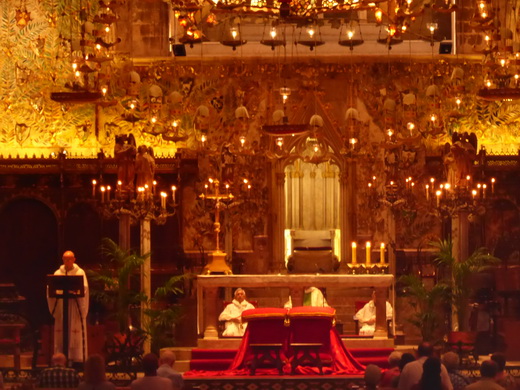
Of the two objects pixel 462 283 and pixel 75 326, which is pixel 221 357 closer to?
pixel 75 326

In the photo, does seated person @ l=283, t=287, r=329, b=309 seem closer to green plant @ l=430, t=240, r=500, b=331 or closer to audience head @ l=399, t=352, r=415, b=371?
green plant @ l=430, t=240, r=500, b=331

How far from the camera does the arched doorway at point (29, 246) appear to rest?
92.4 ft

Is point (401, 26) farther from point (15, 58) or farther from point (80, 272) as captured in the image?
point (15, 58)

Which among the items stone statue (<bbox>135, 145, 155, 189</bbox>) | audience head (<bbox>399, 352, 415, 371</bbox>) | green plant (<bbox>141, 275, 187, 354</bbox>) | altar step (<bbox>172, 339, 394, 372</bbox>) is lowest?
altar step (<bbox>172, 339, 394, 372</bbox>)

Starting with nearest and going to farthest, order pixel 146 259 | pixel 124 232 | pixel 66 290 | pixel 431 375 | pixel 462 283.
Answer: pixel 431 375, pixel 66 290, pixel 462 283, pixel 146 259, pixel 124 232

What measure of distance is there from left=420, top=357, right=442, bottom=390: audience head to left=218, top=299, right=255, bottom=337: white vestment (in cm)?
950

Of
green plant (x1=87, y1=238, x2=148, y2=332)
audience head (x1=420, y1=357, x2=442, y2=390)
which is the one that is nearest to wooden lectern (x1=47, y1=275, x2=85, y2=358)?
green plant (x1=87, y1=238, x2=148, y2=332)

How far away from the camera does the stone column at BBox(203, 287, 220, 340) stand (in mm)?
22438

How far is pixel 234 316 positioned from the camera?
2270 centimetres

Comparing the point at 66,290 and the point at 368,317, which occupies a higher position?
the point at 66,290

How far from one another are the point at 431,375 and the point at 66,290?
24.9ft

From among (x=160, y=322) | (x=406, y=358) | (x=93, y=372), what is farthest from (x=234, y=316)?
(x=93, y=372)

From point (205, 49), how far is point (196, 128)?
1.78 metres

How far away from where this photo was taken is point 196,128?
94.3ft
